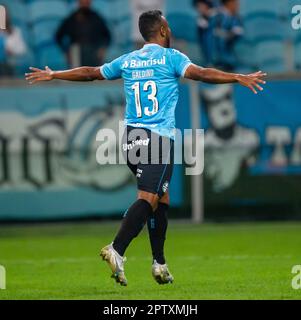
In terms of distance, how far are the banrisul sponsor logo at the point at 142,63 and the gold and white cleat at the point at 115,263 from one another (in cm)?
163

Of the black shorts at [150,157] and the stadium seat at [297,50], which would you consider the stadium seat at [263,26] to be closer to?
the stadium seat at [297,50]

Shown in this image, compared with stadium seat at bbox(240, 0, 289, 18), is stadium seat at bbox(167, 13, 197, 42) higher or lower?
lower

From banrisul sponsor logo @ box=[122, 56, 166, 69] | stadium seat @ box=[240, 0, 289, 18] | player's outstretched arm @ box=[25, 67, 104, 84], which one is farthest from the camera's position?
stadium seat @ box=[240, 0, 289, 18]

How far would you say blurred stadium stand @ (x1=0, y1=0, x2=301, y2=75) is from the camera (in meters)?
17.3

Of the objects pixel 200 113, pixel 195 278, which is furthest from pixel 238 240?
pixel 195 278

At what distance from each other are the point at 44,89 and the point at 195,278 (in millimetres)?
7350

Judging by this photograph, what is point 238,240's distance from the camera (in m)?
13.8

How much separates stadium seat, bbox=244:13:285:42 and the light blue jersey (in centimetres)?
894

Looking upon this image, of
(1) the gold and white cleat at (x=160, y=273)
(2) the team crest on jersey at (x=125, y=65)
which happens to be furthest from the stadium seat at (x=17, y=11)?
(1) the gold and white cleat at (x=160, y=273)

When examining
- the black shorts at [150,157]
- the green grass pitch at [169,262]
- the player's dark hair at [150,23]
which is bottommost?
the green grass pitch at [169,262]

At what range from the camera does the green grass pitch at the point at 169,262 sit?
8.73 metres

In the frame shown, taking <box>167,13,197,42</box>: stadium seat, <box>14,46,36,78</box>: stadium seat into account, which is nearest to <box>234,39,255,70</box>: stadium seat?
<box>167,13,197,42</box>: stadium seat

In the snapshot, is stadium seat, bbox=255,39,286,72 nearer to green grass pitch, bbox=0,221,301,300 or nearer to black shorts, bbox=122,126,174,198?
green grass pitch, bbox=0,221,301,300
